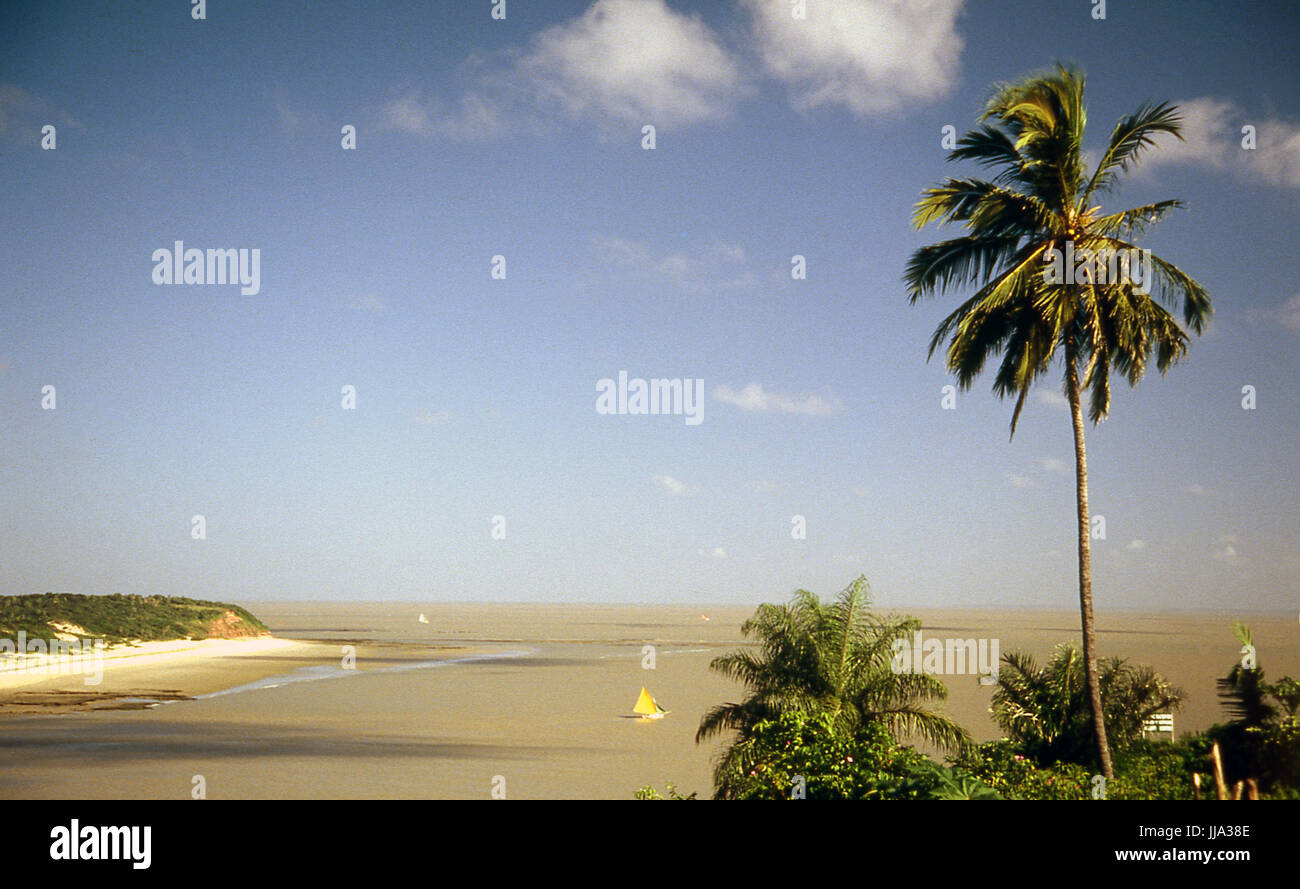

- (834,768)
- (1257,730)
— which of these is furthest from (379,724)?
(1257,730)

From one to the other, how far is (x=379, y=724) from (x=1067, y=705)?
2319 centimetres

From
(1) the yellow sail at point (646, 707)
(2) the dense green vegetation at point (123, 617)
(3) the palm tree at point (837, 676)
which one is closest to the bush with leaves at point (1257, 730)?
(3) the palm tree at point (837, 676)

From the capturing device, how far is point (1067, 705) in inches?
707

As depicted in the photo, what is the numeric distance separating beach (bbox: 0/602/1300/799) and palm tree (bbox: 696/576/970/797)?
19.1 feet

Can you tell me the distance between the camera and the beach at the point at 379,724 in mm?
22250

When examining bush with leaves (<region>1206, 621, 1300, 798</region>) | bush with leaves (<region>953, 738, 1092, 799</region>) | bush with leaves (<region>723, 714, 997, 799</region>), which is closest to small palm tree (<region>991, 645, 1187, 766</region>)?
bush with leaves (<region>953, 738, 1092, 799</region>)

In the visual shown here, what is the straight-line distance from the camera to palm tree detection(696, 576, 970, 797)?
647 inches

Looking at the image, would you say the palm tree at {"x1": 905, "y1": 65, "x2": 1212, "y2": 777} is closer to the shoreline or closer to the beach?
the beach

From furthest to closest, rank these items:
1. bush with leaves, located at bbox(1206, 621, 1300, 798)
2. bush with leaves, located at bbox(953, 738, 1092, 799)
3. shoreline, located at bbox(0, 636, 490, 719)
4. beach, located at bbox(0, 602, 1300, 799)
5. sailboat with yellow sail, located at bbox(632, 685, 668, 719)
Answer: shoreline, located at bbox(0, 636, 490, 719), sailboat with yellow sail, located at bbox(632, 685, 668, 719), beach, located at bbox(0, 602, 1300, 799), bush with leaves, located at bbox(1206, 621, 1300, 798), bush with leaves, located at bbox(953, 738, 1092, 799)

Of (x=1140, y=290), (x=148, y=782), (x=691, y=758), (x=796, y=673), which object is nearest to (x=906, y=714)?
(x=796, y=673)

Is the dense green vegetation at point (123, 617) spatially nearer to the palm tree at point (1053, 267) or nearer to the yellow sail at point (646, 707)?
the yellow sail at point (646, 707)

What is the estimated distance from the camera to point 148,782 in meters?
21.7

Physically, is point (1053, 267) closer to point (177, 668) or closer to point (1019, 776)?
point (1019, 776)
